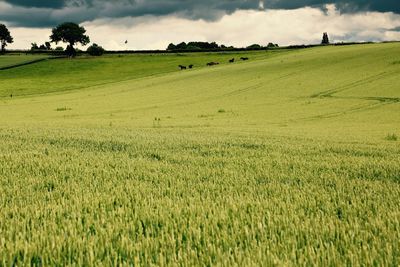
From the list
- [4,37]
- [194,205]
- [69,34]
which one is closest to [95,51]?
[69,34]

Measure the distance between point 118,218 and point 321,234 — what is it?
1.63 m

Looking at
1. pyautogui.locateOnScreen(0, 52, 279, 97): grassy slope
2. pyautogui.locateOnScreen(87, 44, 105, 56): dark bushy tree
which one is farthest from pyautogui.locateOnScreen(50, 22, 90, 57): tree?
pyautogui.locateOnScreen(0, 52, 279, 97): grassy slope

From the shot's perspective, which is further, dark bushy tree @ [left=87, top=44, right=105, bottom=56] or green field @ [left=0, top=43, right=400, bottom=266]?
dark bushy tree @ [left=87, top=44, right=105, bottom=56]

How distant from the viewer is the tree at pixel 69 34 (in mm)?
Answer: 123438

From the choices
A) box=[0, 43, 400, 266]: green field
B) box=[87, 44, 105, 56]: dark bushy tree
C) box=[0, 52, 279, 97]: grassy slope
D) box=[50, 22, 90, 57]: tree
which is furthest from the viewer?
box=[50, 22, 90, 57]: tree

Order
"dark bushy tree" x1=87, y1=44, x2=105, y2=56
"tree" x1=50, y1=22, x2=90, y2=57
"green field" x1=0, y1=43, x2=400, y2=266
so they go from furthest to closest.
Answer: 1. "tree" x1=50, y1=22, x2=90, y2=57
2. "dark bushy tree" x1=87, y1=44, x2=105, y2=56
3. "green field" x1=0, y1=43, x2=400, y2=266

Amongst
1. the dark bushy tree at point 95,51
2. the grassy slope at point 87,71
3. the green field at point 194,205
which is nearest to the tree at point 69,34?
the dark bushy tree at point 95,51

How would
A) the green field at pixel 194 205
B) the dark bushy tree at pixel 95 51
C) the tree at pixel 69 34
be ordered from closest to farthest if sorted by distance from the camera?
the green field at pixel 194 205, the dark bushy tree at pixel 95 51, the tree at pixel 69 34

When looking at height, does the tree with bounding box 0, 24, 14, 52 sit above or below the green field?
above

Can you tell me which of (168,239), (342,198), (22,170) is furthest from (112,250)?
(22,170)

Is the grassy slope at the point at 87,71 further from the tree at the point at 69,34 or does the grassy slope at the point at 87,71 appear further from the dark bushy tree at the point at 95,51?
the tree at the point at 69,34

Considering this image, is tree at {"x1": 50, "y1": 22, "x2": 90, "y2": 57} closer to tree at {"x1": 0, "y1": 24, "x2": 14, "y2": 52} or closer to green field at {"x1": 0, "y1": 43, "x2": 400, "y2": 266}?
tree at {"x1": 0, "y1": 24, "x2": 14, "y2": 52}

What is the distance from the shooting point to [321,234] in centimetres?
312

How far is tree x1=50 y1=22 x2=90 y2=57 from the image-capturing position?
123 m
